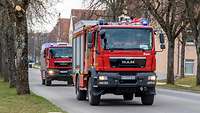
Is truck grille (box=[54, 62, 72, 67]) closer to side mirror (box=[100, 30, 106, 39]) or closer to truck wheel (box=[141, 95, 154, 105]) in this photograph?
truck wheel (box=[141, 95, 154, 105])

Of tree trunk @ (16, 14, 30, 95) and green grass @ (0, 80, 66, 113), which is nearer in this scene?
green grass @ (0, 80, 66, 113)

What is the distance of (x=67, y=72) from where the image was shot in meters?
41.1

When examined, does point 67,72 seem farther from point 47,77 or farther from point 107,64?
point 107,64

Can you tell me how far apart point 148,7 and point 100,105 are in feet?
75.0

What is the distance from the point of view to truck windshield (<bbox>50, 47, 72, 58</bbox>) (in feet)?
134

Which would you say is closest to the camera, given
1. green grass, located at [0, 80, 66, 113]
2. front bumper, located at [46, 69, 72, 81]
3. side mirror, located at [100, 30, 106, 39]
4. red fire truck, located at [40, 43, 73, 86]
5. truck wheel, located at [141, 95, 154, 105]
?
green grass, located at [0, 80, 66, 113]

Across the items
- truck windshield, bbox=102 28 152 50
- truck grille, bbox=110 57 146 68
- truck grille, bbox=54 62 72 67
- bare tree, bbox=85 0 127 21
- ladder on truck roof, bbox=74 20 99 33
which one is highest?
bare tree, bbox=85 0 127 21

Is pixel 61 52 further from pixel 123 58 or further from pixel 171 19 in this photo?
pixel 123 58

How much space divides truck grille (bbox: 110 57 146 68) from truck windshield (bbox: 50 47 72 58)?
19516 millimetres

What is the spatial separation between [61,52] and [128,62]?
20.2m

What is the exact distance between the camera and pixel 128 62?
21500mm

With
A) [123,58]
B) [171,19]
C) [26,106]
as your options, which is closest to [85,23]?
[123,58]

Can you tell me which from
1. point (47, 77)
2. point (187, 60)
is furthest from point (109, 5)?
point (187, 60)

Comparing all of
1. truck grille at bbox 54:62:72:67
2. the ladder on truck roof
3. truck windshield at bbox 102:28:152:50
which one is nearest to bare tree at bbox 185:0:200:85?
truck grille at bbox 54:62:72:67
